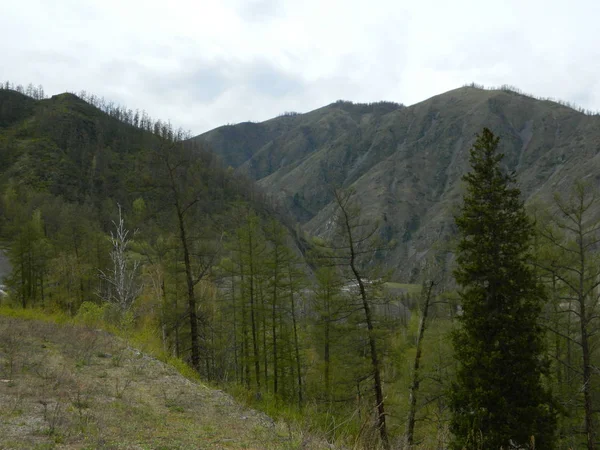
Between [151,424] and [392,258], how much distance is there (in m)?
196

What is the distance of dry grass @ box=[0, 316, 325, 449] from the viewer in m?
5.30

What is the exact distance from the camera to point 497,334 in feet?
44.0

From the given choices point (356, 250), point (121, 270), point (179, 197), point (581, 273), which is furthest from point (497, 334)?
point (121, 270)

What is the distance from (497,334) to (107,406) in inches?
459


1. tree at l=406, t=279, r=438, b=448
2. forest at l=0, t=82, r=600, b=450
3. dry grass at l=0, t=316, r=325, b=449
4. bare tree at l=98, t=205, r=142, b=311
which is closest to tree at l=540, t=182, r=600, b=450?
forest at l=0, t=82, r=600, b=450

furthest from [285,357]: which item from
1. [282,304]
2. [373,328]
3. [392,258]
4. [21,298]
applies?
[392,258]

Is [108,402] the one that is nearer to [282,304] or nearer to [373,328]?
[373,328]

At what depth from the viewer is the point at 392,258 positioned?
19625 cm

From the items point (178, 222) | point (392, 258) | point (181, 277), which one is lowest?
point (392, 258)

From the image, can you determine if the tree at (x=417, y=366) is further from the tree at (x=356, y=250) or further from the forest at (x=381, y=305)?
the tree at (x=356, y=250)

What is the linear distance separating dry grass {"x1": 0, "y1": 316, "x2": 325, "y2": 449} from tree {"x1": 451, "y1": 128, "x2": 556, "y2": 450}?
7938 mm

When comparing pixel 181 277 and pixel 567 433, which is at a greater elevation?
pixel 181 277

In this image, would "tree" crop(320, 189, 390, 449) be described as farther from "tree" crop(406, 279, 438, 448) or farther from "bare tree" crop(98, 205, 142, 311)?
"bare tree" crop(98, 205, 142, 311)

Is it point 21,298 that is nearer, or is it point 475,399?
point 475,399
